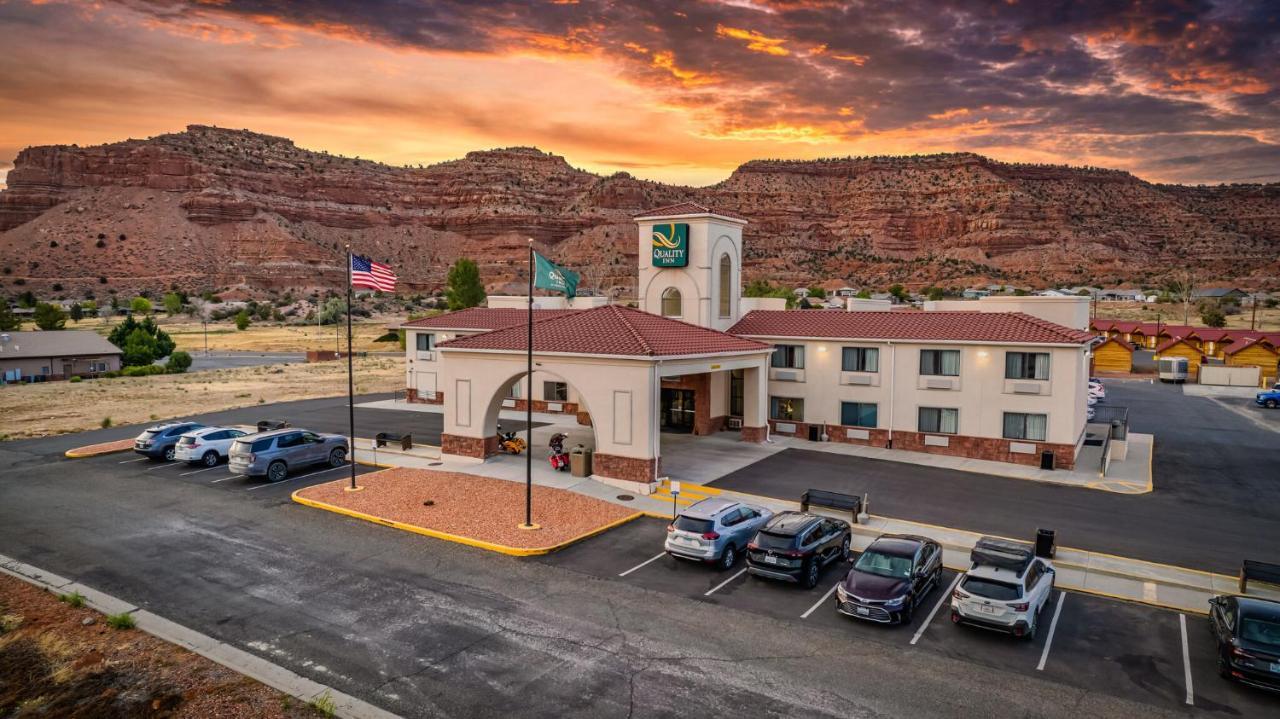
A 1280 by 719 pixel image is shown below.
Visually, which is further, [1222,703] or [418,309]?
[418,309]

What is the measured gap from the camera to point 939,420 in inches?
1284

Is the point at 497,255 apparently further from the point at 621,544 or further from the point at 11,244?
the point at 621,544

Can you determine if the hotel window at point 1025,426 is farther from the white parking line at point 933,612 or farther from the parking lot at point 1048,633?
the white parking line at point 933,612

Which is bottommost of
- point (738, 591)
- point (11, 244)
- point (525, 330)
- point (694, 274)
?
point (738, 591)

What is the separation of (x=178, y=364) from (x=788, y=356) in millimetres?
59421

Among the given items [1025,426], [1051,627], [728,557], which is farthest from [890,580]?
[1025,426]

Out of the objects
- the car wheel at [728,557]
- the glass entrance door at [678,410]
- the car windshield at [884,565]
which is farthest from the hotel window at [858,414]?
the car windshield at [884,565]

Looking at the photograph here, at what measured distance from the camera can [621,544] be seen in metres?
20.3

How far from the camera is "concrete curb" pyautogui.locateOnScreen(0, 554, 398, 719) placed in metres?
11.9

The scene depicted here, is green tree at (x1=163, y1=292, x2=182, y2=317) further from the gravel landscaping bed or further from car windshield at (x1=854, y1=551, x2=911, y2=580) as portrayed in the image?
Answer: car windshield at (x1=854, y1=551, x2=911, y2=580)

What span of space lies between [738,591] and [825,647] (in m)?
3.21

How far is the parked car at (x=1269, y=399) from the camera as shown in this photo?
46.1 m

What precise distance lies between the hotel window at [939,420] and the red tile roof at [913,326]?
3.23m

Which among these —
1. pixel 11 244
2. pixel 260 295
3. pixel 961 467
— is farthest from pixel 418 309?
pixel 961 467
